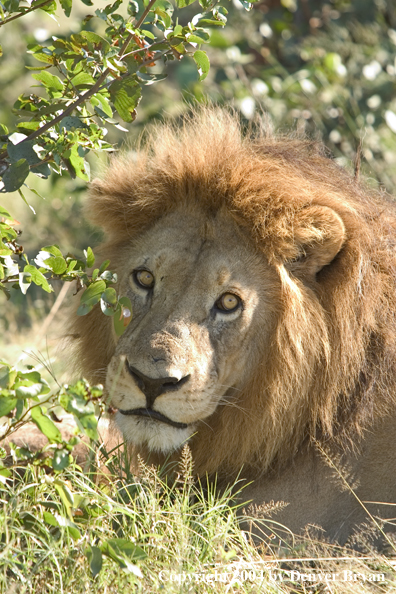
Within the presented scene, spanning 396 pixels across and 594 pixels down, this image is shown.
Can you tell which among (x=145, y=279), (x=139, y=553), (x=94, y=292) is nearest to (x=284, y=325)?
(x=145, y=279)

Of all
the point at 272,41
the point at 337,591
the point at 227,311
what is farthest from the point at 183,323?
the point at 272,41

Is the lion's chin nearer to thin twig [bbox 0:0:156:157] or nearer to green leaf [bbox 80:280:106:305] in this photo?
green leaf [bbox 80:280:106:305]

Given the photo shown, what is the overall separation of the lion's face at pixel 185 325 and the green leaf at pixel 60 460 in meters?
0.59

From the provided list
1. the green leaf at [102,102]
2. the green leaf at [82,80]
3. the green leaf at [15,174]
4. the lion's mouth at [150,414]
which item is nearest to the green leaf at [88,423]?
the lion's mouth at [150,414]

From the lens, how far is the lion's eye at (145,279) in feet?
12.6

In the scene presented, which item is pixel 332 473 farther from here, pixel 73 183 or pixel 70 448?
pixel 73 183

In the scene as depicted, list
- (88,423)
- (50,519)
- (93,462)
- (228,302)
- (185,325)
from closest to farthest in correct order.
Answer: (88,423) → (50,519) → (93,462) → (185,325) → (228,302)

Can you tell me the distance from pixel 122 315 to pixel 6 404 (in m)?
0.88

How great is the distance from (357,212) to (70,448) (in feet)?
6.53

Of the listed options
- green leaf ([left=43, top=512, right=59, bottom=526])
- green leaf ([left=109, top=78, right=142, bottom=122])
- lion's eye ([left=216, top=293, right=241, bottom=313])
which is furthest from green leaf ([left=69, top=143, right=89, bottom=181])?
green leaf ([left=43, top=512, right=59, bottom=526])

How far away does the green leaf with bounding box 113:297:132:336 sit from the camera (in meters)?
3.32

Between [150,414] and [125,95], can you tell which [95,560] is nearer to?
[150,414]

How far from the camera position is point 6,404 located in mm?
2670

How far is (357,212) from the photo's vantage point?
152 inches
